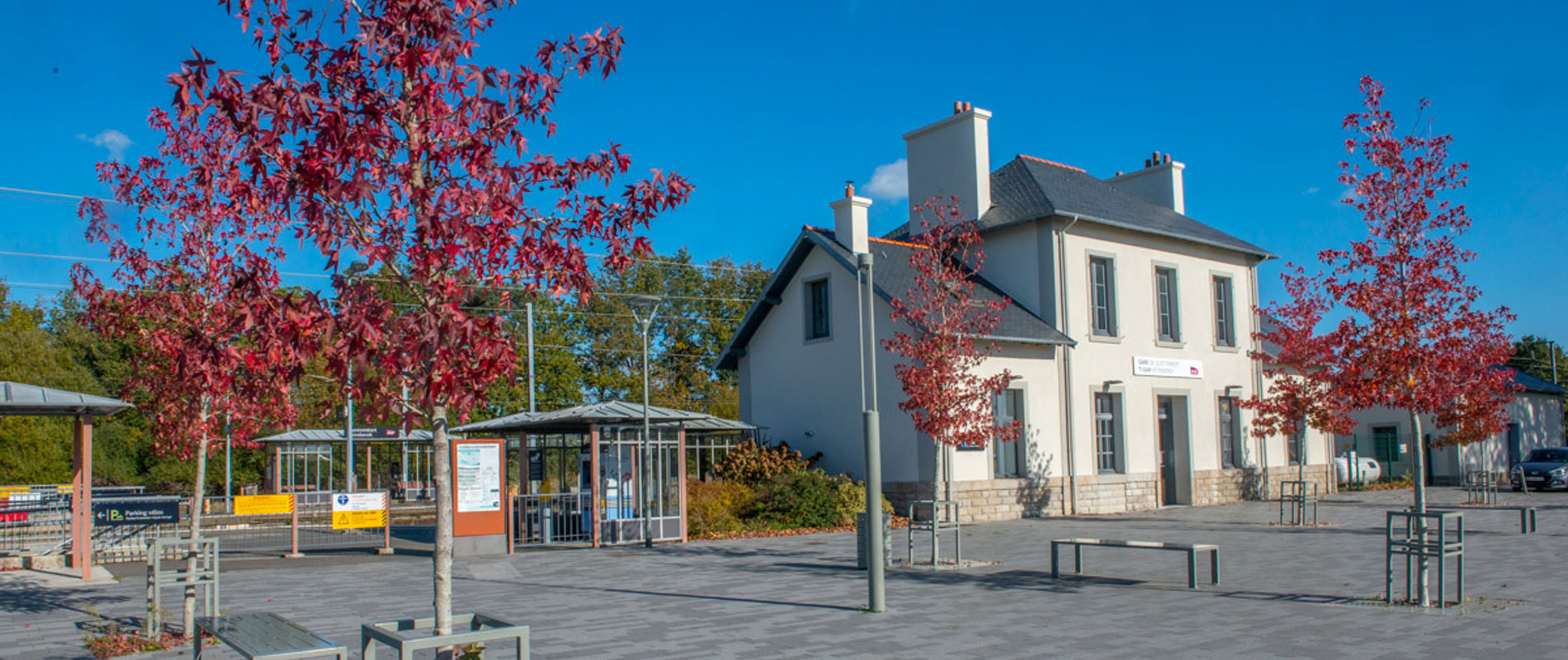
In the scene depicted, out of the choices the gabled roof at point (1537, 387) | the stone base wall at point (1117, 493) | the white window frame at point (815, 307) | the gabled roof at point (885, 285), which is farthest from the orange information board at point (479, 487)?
the gabled roof at point (1537, 387)

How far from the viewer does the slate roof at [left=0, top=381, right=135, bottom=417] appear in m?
13.6

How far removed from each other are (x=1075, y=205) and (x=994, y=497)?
23.1ft

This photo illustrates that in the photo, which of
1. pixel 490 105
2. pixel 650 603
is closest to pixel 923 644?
pixel 650 603

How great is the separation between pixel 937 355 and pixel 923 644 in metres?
7.66

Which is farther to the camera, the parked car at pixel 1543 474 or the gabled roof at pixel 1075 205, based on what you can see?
the parked car at pixel 1543 474

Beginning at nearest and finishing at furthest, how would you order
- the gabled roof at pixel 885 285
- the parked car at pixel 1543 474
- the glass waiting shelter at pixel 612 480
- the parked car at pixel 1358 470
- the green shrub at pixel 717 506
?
the glass waiting shelter at pixel 612 480 < the green shrub at pixel 717 506 < the gabled roof at pixel 885 285 < the parked car at pixel 1543 474 < the parked car at pixel 1358 470

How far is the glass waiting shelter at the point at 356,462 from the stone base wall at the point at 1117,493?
19.7m

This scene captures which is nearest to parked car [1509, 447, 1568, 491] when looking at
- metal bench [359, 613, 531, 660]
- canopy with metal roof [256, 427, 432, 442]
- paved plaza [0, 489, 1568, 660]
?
paved plaza [0, 489, 1568, 660]

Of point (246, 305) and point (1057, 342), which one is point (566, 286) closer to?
point (246, 305)

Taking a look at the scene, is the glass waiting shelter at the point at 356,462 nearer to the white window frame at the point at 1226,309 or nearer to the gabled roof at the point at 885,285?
the gabled roof at the point at 885,285

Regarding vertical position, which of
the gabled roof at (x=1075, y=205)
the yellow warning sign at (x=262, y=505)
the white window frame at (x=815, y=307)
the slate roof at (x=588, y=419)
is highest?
the gabled roof at (x=1075, y=205)

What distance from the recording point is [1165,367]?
27109 mm

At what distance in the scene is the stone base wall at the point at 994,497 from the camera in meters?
22.9

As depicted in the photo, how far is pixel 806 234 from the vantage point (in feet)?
83.6
